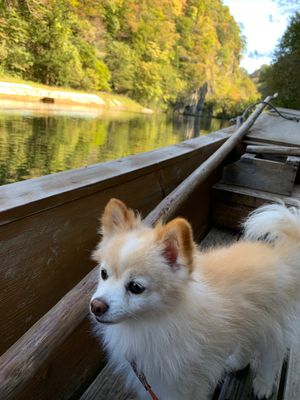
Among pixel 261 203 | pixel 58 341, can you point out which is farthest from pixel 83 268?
pixel 261 203

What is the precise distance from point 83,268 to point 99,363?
1.86ft

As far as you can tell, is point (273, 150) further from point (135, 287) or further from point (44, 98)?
point (44, 98)

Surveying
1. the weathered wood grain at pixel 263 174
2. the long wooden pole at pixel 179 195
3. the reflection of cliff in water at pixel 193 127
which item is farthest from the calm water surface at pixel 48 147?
the reflection of cliff in water at pixel 193 127

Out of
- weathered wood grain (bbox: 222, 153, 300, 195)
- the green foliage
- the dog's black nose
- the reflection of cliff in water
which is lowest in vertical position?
the reflection of cliff in water

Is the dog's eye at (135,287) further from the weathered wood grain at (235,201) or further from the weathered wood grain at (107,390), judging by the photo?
the weathered wood grain at (235,201)

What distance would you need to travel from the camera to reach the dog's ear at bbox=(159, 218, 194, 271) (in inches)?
45.5

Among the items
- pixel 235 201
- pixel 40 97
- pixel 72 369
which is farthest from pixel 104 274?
pixel 40 97

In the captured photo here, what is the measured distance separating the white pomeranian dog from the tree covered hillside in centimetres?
2548

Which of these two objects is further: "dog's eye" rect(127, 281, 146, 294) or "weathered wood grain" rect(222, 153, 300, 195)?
"weathered wood grain" rect(222, 153, 300, 195)

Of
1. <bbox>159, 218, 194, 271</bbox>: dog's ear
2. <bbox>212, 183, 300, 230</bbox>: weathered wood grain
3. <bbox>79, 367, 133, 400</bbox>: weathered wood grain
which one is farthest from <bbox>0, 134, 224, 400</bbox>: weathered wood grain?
<bbox>212, 183, 300, 230</bbox>: weathered wood grain

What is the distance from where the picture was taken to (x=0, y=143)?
847 centimetres

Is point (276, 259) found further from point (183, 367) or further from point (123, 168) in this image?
point (123, 168)

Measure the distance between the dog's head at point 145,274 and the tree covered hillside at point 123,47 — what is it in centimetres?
2552

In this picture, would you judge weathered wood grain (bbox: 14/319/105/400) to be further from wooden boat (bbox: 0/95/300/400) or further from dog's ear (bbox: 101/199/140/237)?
dog's ear (bbox: 101/199/140/237)
